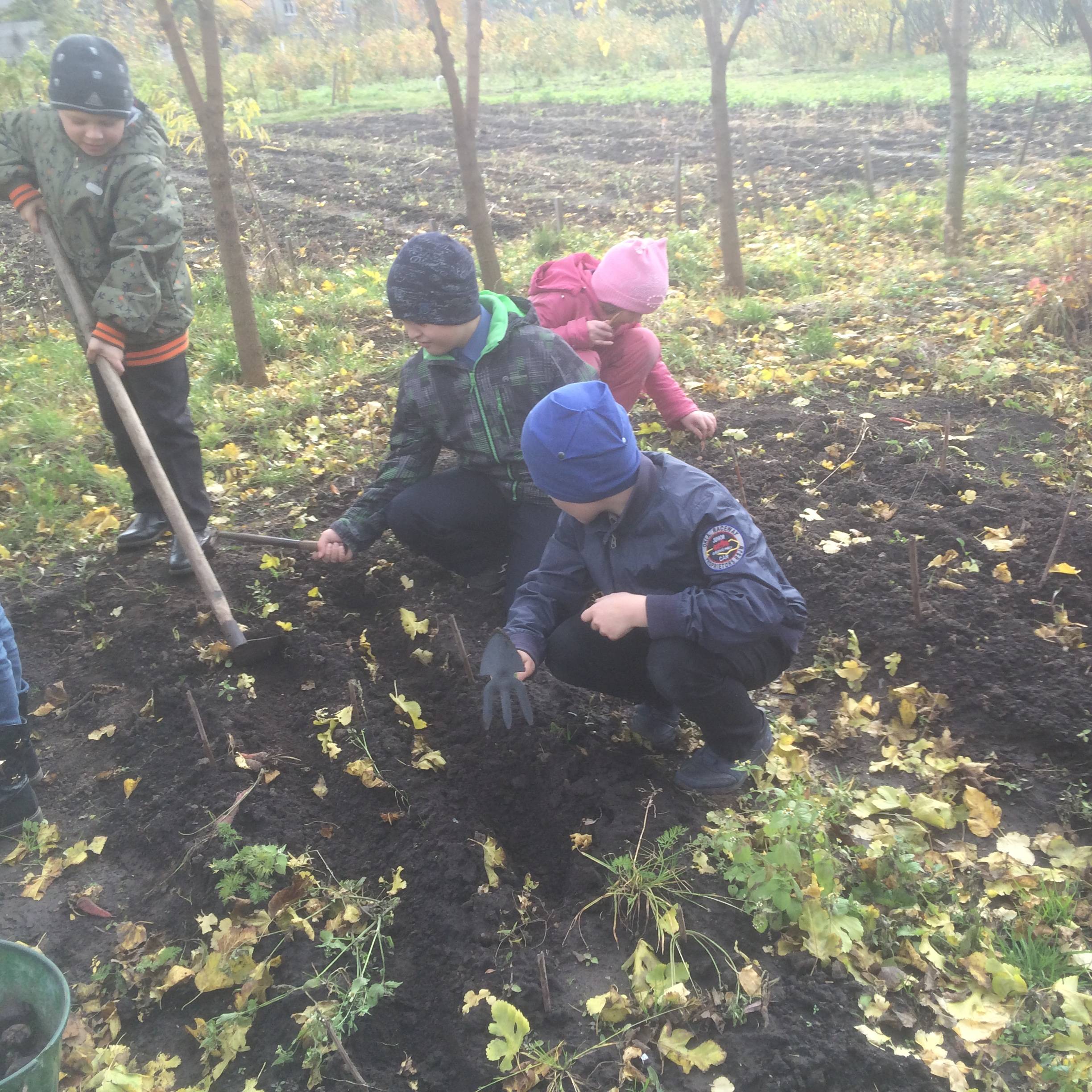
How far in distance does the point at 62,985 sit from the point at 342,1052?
549 millimetres

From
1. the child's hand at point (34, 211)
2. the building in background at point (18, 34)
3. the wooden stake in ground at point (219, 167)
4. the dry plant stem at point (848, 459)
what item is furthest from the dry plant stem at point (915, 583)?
the building in background at point (18, 34)

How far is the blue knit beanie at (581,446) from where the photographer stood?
1986 mm

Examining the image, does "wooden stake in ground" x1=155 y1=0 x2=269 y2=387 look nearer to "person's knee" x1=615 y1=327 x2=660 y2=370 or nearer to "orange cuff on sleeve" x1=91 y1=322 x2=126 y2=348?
"orange cuff on sleeve" x1=91 y1=322 x2=126 y2=348

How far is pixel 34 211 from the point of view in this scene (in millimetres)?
3059

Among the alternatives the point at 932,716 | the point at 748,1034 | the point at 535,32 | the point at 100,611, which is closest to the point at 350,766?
the point at 748,1034

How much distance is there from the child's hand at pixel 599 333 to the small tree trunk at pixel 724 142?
3.45 metres

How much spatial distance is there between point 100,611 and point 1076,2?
9.89m

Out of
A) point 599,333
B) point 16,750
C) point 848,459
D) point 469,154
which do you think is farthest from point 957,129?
point 16,750

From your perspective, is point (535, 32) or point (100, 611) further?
point (535, 32)

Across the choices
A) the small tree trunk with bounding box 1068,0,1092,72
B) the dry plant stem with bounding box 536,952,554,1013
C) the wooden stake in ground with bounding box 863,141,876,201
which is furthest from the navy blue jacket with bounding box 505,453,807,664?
the small tree trunk with bounding box 1068,0,1092,72

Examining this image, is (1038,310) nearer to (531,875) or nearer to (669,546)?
(669,546)

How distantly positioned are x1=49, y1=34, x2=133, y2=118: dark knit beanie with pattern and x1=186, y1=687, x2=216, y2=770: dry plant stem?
6.20 ft

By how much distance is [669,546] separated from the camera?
83.7 inches

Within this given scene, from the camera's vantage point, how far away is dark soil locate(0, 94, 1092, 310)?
882 cm
